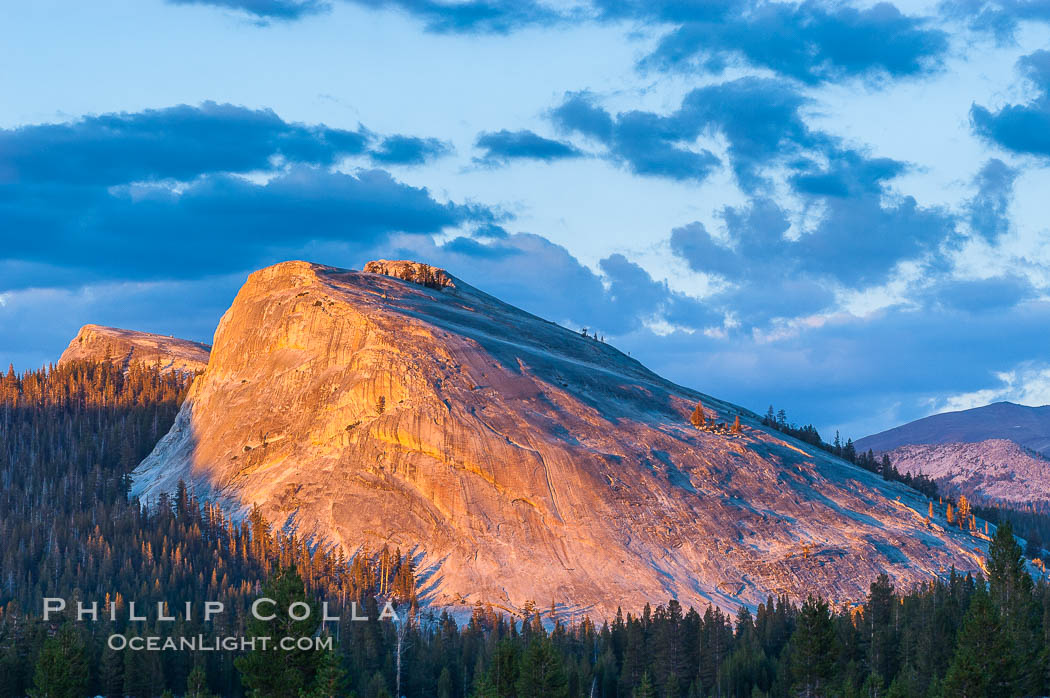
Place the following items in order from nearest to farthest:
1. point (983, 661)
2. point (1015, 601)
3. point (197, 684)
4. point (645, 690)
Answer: point (983, 661) → point (197, 684) → point (645, 690) → point (1015, 601)

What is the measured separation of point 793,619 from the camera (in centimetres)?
15388

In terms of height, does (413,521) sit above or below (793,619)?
above

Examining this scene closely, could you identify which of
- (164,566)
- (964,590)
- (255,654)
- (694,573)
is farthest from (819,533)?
(255,654)

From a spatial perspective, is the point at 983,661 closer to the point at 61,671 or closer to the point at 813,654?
the point at 813,654

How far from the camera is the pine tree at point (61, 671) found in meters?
116

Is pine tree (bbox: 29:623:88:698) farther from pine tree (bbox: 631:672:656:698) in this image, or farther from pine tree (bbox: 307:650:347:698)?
pine tree (bbox: 631:672:656:698)

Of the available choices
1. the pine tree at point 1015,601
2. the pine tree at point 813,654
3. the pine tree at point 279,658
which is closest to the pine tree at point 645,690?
the pine tree at point 813,654

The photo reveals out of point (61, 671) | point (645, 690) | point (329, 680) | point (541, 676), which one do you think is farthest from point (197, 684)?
point (645, 690)

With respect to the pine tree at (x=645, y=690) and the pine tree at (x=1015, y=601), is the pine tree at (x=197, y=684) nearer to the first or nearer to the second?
the pine tree at (x=645, y=690)

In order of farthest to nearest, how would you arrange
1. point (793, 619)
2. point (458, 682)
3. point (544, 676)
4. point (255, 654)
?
1. point (793, 619)
2. point (458, 682)
3. point (544, 676)
4. point (255, 654)

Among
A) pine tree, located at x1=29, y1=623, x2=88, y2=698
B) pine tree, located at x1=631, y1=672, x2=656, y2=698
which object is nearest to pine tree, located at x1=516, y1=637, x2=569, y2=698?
pine tree, located at x1=631, y1=672, x2=656, y2=698

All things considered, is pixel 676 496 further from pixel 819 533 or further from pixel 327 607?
pixel 327 607

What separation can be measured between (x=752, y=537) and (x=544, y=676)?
88.4 metres

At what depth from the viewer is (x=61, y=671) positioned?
11619cm
